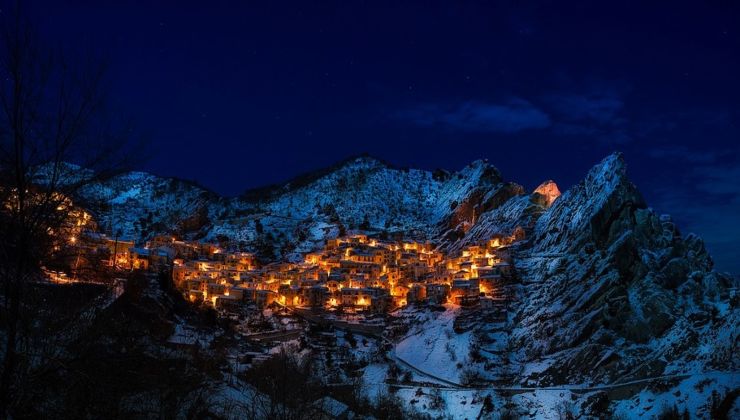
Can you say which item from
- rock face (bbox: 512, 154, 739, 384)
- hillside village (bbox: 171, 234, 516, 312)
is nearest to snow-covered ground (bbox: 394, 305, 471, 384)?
rock face (bbox: 512, 154, 739, 384)

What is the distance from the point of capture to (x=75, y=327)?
10.9 meters

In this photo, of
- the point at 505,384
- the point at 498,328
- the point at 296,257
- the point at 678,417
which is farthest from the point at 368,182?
the point at 678,417

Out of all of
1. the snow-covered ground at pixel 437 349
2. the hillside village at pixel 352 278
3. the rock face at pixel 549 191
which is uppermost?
the rock face at pixel 549 191

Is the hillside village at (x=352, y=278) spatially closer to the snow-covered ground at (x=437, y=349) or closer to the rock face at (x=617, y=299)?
the snow-covered ground at (x=437, y=349)


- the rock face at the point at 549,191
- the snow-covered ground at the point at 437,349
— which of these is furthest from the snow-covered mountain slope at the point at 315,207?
the snow-covered ground at the point at 437,349

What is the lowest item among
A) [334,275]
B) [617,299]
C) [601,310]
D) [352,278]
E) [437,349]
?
[437,349]

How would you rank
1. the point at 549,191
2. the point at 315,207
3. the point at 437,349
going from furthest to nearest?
the point at 315,207 < the point at 549,191 < the point at 437,349

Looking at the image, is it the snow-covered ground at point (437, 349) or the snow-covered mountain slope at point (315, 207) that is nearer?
the snow-covered ground at point (437, 349)

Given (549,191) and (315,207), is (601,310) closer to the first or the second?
(549,191)

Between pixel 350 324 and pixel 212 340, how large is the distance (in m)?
18.1

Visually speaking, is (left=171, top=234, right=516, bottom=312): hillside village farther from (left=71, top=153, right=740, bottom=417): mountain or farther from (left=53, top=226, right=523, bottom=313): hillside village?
(left=71, top=153, right=740, bottom=417): mountain

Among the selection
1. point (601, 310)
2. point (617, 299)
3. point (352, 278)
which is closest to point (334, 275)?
point (352, 278)

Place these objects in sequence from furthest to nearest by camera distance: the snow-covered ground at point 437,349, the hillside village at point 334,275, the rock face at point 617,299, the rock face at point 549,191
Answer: the rock face at point 549,191, the hillside village at point 334,275, the snow-covered ground at point 437,349, the rock face at point 617,299

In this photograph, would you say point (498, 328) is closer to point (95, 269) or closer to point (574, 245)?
point (574, 245)
